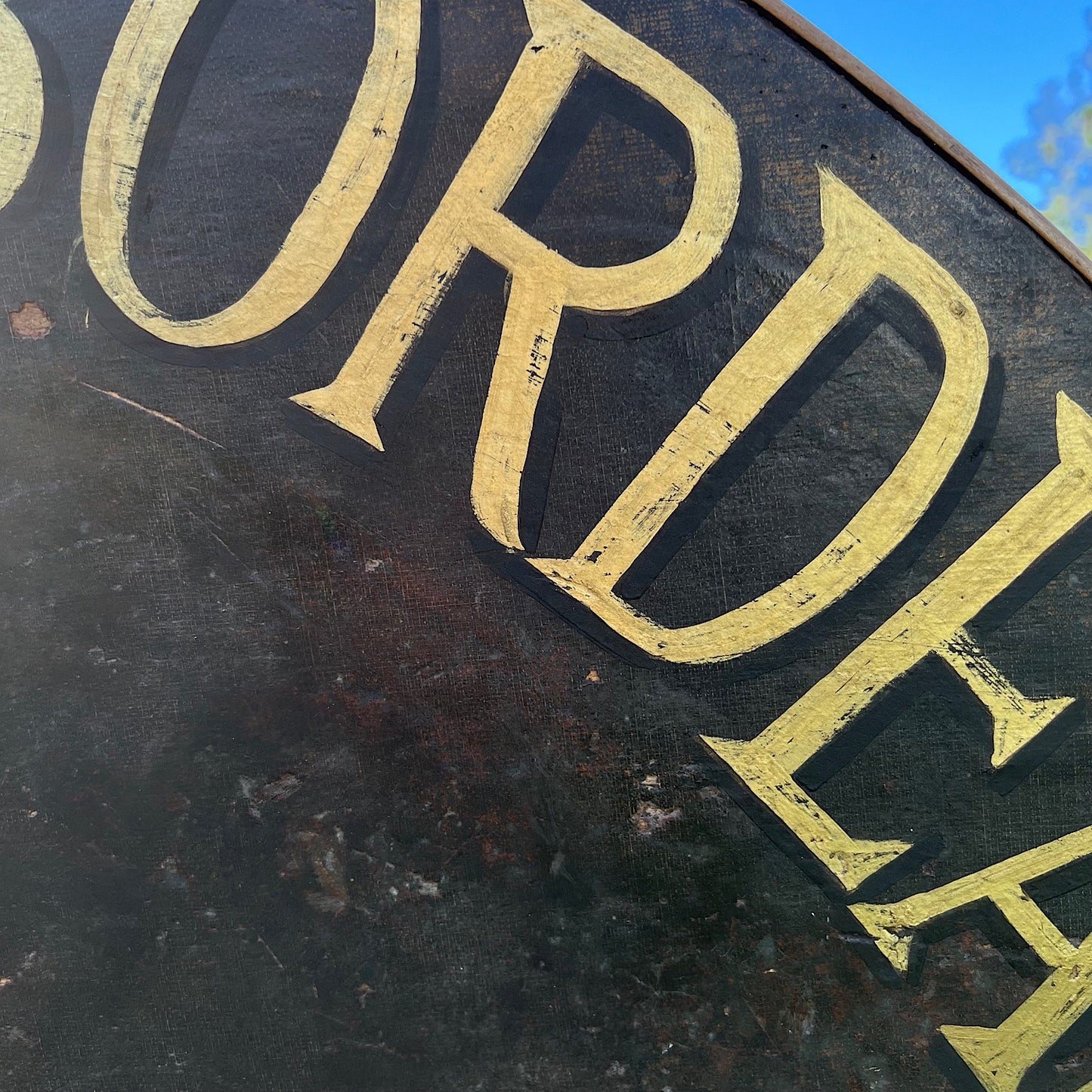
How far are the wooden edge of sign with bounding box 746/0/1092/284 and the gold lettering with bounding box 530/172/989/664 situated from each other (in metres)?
0.31

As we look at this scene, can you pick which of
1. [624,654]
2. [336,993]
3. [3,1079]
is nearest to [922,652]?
[624,654]

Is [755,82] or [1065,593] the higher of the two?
[755,82]

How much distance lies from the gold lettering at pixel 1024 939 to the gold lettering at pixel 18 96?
4.54 meters

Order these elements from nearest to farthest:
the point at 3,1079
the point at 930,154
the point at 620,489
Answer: the point at 930,154, the point at 620,489, the point at 3,1079

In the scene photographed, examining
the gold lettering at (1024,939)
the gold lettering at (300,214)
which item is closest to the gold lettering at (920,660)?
the gold lettering at (1024,939)

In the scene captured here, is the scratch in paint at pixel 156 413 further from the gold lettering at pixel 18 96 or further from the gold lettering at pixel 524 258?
the gold lettering at pixel 18 96

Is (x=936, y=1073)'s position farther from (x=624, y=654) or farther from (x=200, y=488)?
(x=200, y=488)

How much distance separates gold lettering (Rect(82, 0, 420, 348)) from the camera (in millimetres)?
2145

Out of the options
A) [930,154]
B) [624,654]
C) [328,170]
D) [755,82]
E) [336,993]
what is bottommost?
[336,993]

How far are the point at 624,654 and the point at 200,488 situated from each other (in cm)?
188

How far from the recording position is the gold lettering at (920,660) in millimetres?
2162

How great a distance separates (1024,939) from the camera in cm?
228

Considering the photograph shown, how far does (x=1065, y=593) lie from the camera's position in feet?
7.17

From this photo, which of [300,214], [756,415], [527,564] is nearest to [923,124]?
[756,415]
